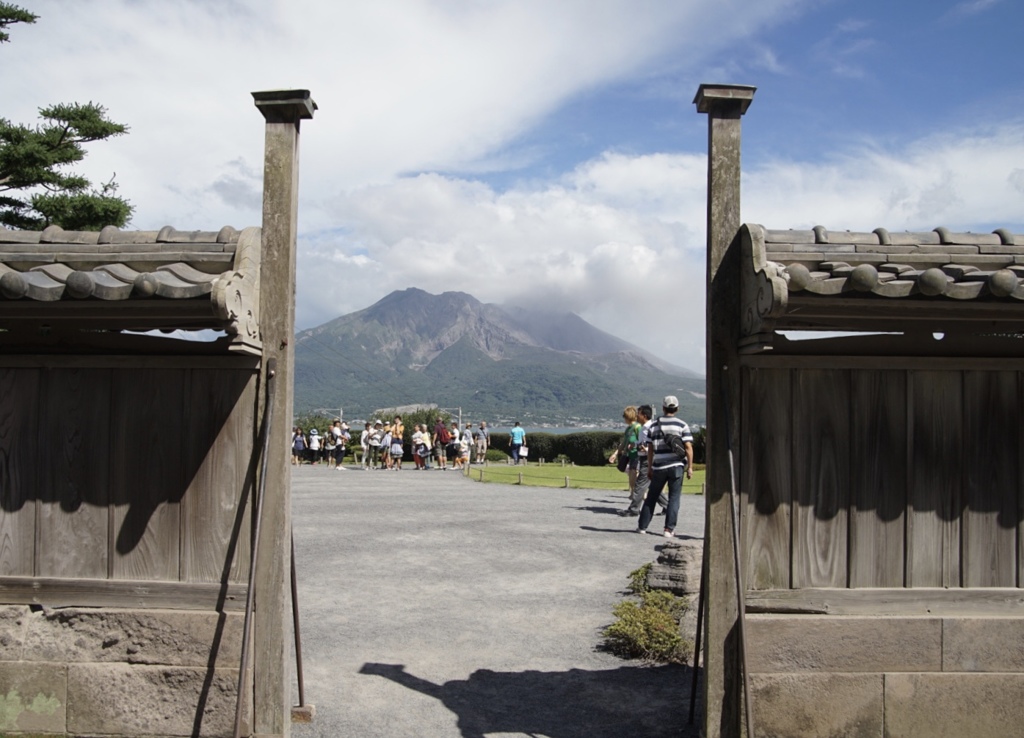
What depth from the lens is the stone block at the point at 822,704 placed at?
4.46 m

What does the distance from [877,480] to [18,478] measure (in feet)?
16.0

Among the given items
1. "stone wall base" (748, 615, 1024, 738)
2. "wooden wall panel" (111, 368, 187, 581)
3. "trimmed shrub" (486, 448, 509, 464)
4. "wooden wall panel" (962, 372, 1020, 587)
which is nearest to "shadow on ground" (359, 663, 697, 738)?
"stone wall base" (748, 615, 1024, 738)

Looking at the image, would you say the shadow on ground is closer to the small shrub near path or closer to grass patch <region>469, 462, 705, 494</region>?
the small shrub near path

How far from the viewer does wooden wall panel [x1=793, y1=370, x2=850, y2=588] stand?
4.61 m

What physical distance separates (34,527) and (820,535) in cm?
445

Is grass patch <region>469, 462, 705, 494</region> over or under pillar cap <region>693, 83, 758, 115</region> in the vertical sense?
under

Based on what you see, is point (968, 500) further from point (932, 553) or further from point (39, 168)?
point (39, 168)

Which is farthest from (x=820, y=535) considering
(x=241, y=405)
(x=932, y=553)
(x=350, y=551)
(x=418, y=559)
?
(x=350, y=551)

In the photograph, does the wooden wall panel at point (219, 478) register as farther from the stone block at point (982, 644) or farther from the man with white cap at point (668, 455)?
the man with white cap at point (668, 455)

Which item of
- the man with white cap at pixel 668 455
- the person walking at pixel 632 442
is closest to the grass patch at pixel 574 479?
the person walking at pixel 632 442

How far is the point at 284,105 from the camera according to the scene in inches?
185

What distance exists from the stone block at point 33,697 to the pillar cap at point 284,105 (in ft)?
10.8

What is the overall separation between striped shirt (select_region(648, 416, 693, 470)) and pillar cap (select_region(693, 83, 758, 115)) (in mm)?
6331

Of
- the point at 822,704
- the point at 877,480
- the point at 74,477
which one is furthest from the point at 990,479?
the point at 74,477
